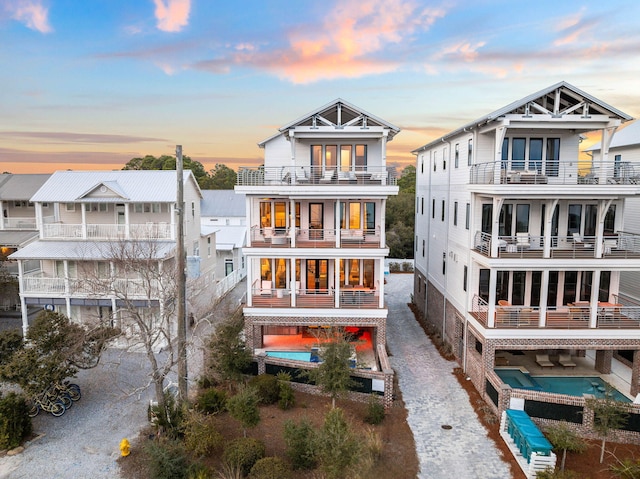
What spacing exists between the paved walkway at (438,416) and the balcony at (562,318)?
11.3ft

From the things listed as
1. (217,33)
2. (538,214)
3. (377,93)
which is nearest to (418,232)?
(377,93)

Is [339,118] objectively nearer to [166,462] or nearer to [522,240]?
[522,240]

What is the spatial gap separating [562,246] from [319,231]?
1115 centimetres

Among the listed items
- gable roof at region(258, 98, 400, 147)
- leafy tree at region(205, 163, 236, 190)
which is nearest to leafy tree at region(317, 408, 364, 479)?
gable roof at region(258, 98, 400, 147)

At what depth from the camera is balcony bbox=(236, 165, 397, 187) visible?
64.4ft

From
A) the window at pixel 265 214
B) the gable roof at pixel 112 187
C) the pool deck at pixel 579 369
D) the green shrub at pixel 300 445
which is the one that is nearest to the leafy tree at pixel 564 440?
the pool deck at pixel 579 369

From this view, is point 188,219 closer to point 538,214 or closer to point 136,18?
point 136,18

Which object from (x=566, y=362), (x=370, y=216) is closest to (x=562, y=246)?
(x=566, y=362)

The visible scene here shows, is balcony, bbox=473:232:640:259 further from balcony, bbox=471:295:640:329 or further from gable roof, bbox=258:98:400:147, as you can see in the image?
gable roof, bbox=258:98:400:147

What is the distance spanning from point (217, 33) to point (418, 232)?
60.6 ft

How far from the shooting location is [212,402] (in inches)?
605

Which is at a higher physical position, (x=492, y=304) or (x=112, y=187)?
(x=112, y=187)

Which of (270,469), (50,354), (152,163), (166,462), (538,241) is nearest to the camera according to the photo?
(166,462)

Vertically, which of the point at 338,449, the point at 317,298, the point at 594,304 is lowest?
the point at 338,449
